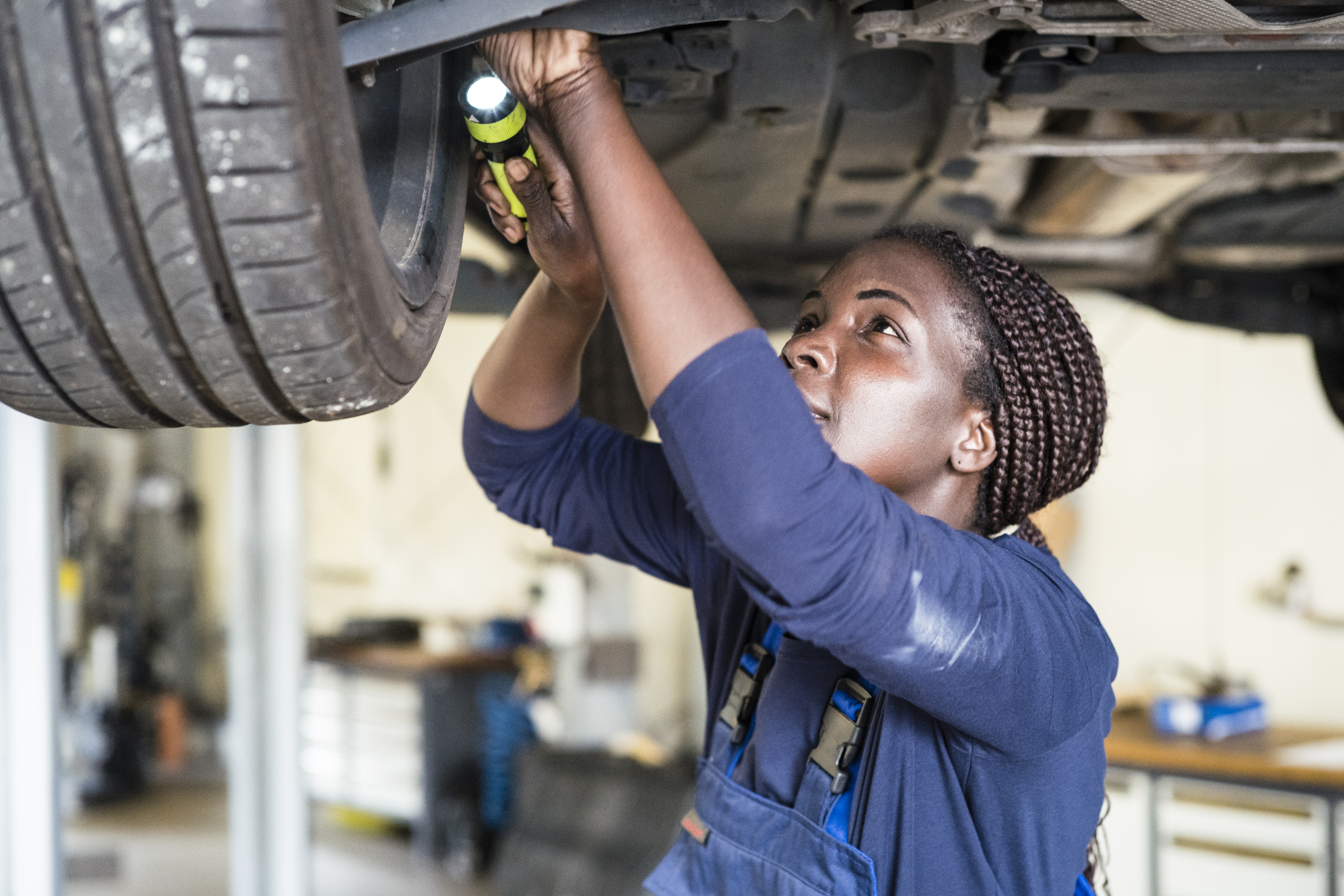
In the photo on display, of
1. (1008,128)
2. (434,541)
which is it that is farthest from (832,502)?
(434,541)

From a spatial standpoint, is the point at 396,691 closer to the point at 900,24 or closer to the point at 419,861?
the point at 419,861

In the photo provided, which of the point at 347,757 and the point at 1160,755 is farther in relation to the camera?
the point at 347,757

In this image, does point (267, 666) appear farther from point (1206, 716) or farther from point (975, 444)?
point (1206, 716)

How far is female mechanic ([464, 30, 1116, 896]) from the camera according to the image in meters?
0.72

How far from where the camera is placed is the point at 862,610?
2.35 ft

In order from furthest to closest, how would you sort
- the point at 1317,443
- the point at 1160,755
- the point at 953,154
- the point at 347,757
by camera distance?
the point at 347,757, the point at 1317,443, the point at 1160,755, the point at 953,154

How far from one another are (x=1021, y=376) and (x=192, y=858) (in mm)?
4818

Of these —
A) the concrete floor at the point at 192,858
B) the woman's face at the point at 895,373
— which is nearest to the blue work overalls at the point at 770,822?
the woman's face at the point at 895,373

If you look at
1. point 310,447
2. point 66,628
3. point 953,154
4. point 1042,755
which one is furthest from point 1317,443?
point 66,628

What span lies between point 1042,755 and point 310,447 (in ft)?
20.8

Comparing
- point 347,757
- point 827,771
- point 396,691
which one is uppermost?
point 827,771

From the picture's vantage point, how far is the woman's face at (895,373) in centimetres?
95

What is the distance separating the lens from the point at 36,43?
0.61 m

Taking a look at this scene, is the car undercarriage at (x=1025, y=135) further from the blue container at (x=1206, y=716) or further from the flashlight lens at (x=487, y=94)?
the blue container at (x=1206, y=716)
